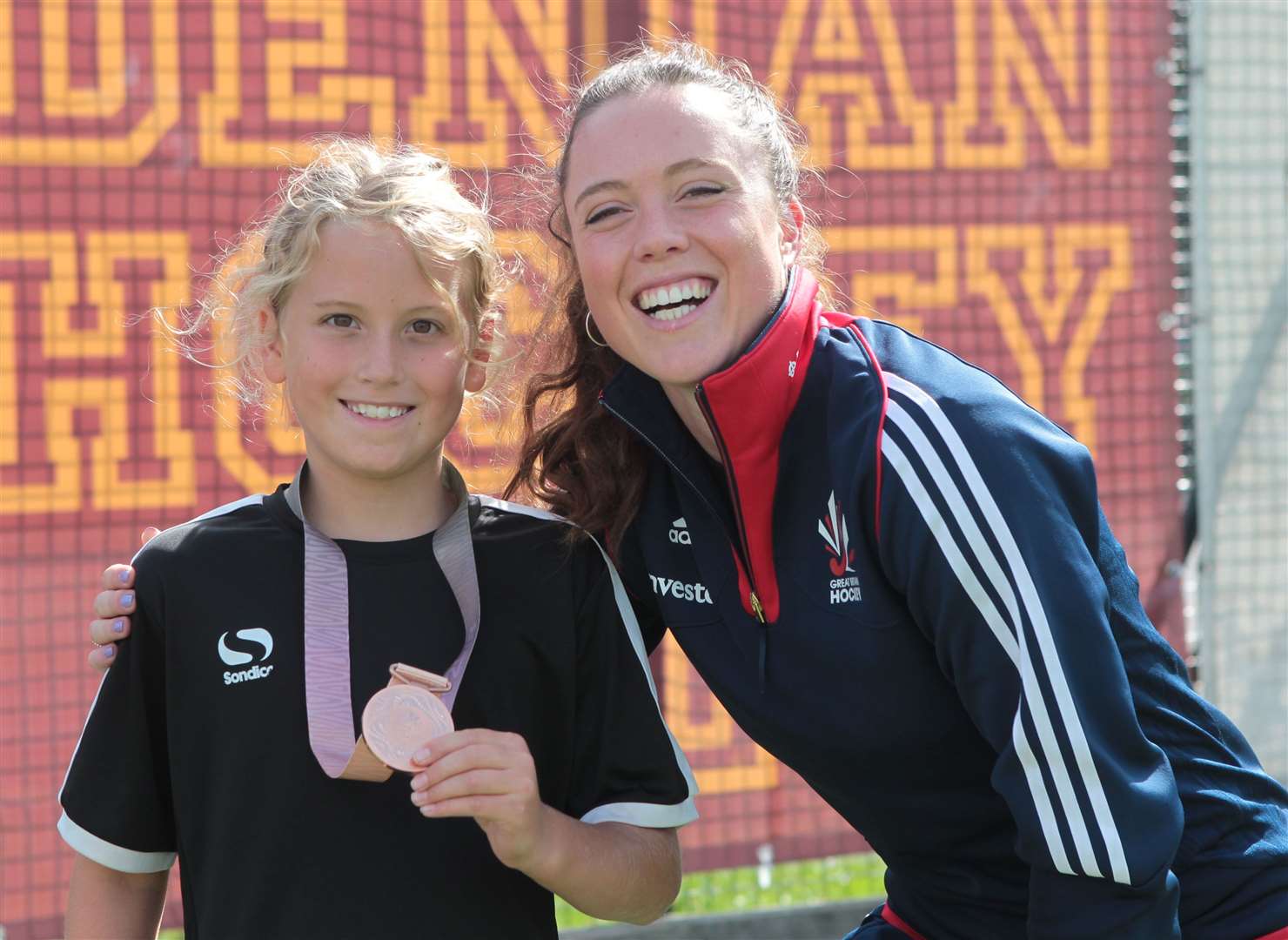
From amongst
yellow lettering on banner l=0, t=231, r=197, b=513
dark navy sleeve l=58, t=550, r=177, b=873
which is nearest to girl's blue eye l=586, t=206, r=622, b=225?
dark navy sleeve l=58, t=550, r=177, b=873

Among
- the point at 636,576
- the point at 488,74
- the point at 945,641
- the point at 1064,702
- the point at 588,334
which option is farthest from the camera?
the point at 488,74

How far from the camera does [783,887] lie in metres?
4.91

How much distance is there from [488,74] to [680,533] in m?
2.34

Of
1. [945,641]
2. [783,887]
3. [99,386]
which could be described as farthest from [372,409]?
[783,887]

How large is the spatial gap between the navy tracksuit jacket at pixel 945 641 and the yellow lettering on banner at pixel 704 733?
2.00m

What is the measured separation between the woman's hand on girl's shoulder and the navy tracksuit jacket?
0.82m

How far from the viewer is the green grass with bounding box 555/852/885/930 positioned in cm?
475

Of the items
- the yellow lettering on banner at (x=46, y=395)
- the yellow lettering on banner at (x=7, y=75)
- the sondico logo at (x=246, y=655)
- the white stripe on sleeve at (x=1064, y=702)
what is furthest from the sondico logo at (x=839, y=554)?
the yellow lettering on banner at (x=7, y=75)

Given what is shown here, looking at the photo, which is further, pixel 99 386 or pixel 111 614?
pixel 99 386

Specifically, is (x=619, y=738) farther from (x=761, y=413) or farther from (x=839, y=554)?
(x=761, y=413)

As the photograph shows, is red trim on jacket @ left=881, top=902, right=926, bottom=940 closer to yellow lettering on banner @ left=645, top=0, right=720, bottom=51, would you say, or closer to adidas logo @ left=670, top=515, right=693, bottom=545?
adidas logo @ left=670, top=515, right=693, bottom=545

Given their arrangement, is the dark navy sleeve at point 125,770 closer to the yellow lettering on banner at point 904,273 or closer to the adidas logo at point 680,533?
the adidas logo at point 680,533

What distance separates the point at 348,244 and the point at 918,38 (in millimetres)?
2836

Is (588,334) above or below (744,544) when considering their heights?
above
